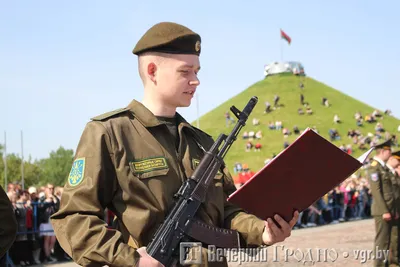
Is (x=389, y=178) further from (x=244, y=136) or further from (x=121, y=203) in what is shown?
(x=244, y=136)

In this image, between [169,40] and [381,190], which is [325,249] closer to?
[381,190]

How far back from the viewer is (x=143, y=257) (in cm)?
314

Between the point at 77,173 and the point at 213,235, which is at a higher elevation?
the point at 77,173

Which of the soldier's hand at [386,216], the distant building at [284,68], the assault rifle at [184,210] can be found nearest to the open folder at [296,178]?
the assault rifle at [184,210]

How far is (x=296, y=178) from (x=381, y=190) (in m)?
8.89

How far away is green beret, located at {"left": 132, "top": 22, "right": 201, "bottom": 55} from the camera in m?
3.56

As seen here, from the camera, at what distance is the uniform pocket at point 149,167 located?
3.32m

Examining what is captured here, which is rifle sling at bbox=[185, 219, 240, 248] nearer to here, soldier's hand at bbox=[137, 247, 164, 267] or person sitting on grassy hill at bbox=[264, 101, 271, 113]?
soldier's hand at bbox=[137, 247, 164, 267]

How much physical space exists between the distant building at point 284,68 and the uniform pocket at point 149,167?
377 ft

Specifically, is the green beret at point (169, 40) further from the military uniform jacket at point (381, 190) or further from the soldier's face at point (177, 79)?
the military uniform jacket at point (381, 190)

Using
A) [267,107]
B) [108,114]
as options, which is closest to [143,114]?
[108,114]

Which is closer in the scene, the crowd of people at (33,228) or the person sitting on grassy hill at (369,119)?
the crowd of people at (33,228)

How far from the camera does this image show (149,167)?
3.36 metres

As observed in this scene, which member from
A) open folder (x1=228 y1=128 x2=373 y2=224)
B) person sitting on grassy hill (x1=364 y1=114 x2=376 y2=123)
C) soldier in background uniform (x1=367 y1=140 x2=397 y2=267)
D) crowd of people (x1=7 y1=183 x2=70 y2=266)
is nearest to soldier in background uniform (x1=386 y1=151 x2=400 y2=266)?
soldier in background uniform (x1=367 y1=140 x2=397 y2=267)
